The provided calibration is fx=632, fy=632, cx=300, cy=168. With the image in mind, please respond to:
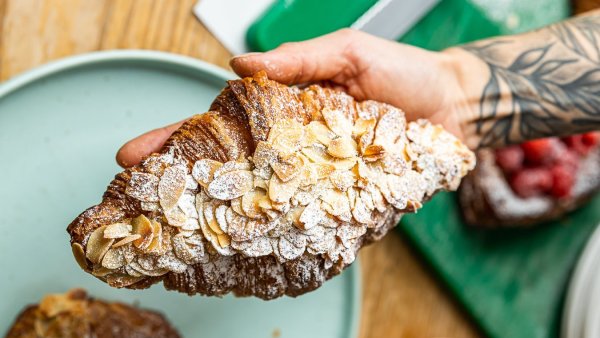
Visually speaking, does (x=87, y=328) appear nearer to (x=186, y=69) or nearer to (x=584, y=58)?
(x=186, y=69)

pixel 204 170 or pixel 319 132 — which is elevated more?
pixel 204 170

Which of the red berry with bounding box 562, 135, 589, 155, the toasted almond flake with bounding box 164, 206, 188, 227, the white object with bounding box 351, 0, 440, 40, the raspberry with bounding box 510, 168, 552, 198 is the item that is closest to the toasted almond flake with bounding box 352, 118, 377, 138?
the toasted almond flake with bounding box 164, 206, 188, 227

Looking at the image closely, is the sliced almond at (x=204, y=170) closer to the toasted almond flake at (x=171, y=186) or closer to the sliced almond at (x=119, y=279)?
the toasted almond flake at (x=171, y=186)

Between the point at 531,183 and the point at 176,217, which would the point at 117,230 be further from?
the point at 531,183

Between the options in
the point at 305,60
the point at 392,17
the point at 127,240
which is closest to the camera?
the point at 127,240

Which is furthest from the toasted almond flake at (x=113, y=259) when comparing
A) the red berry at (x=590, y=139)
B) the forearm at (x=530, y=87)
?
the red berry at (x=590, y=139)

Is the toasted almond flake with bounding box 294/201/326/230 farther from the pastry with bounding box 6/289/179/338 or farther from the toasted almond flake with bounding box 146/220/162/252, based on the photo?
the pastry with bounding box 6/289/179/338

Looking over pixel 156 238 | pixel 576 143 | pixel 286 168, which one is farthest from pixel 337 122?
pixel 576 143
